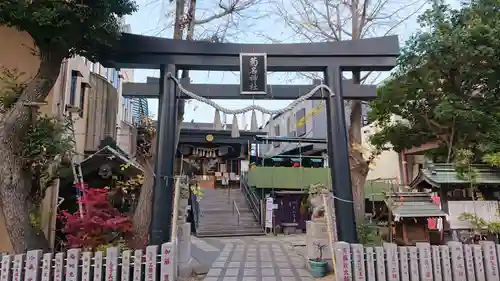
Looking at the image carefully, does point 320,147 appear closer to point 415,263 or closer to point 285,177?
point 285,177

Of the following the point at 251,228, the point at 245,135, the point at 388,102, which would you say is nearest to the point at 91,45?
the point at 388,102

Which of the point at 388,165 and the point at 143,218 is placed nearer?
the point at 143,218

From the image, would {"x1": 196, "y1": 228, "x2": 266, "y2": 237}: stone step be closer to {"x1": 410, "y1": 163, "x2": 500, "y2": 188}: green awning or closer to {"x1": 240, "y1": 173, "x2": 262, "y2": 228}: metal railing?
{"x1": 240, "y1": 173, "x2": 262, "y2": 228}: metal railing

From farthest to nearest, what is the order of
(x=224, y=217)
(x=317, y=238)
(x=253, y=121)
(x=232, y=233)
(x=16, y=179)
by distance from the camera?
(x=224, y=217) < (x=232, y=233) < (x=317, y=238) < (x=253, y=121) < (x=16, y=179)

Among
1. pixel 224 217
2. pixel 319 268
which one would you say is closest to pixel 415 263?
pixel 319 268

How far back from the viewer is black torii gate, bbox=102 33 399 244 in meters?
7.66

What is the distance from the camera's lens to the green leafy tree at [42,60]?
6.14 m

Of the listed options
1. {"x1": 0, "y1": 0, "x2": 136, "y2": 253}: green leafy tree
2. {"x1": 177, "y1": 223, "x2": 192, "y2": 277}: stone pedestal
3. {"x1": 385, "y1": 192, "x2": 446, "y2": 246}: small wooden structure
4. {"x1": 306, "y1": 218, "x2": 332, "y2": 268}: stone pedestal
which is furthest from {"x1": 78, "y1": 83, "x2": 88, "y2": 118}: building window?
{"x1": 385, "y1": 192, "x2": 446, "y2": 246}: small wooden structure

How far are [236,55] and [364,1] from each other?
6.25m

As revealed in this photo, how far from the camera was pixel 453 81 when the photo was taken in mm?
11680

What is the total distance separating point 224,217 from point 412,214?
1298 cm

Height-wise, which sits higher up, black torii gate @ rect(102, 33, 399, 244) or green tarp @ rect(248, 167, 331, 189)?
black torii gate @ rect(102, 33, 399, 244)

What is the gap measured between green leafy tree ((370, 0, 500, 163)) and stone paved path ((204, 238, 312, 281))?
259 inches

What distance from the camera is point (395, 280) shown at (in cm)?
651
